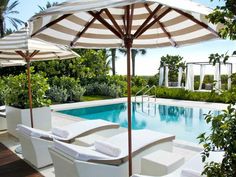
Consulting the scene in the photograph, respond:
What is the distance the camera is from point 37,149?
5.01 metres

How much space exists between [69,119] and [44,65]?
927cm

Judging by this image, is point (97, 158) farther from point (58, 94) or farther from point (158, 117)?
point (58, 94)

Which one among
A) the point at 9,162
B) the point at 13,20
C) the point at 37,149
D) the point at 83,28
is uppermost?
the point at 13,20

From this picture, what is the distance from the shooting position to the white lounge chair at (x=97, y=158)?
11.2ft

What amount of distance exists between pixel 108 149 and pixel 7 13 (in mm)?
25887

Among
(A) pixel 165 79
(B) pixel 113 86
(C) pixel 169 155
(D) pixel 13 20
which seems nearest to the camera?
(C) pixel 169 155

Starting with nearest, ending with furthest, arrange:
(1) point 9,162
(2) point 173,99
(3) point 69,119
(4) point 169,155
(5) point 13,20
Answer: (4) point 169,155
(1) point 9,162
(3) point 69,119
(2) point 173,99
(5) point 13,20

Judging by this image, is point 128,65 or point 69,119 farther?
point 69,119

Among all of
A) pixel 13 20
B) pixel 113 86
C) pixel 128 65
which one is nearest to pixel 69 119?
pixel 128 65

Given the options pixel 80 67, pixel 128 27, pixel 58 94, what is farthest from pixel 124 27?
pixel 80 67

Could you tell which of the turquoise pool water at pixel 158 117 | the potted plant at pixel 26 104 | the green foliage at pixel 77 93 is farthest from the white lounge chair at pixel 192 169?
the green foliage at pixel 77 93

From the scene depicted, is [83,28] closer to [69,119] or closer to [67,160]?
[67,160]

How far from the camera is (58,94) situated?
16.6 meters

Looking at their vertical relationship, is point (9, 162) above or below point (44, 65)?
below
